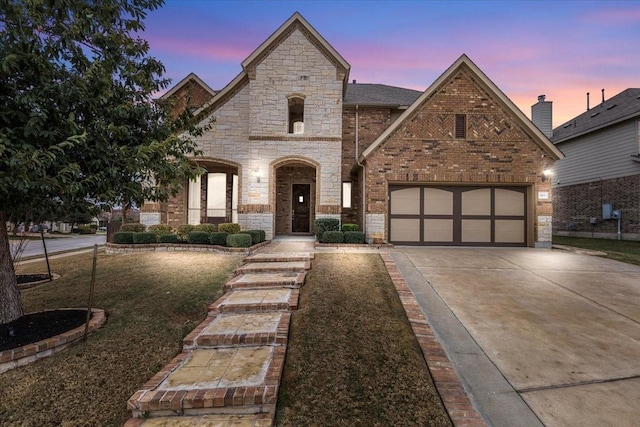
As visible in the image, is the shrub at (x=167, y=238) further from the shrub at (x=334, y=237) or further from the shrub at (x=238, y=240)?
the shrub at (x=334, y=237)

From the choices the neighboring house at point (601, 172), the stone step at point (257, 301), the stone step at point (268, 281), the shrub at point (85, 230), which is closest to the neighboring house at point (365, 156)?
the stone step at point (268, 281)

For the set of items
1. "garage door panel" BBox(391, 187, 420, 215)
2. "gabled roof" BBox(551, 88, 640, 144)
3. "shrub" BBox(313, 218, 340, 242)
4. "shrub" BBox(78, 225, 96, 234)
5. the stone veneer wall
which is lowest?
"shrub" BBox(78, 225, 96, 234)

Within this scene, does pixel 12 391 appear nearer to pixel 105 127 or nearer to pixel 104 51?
pixel 105 127

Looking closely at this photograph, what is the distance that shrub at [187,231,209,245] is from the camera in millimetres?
9578

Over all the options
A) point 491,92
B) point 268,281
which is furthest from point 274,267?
point 491,92

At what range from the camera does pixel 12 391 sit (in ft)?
8.93

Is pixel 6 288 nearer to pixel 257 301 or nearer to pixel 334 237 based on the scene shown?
pixel 257 301

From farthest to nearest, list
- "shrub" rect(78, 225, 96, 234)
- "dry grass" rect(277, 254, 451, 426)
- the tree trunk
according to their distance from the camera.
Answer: "shrub" rect(78, 225, 96, 234), the tree trunk, "dry grass" rect(277, 254, 451, 426)

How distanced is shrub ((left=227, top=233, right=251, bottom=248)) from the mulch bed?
4619 mm

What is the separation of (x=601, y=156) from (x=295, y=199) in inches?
692

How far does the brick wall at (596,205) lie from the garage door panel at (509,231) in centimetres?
858

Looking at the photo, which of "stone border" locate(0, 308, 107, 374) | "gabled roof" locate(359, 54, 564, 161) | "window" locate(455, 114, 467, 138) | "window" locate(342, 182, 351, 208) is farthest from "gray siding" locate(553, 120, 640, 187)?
"stone border" locate(0, 308, 107, 374)

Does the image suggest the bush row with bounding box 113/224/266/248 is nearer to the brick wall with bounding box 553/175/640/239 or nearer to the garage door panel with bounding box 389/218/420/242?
the garage door panel with bounding box 389/218/420/242

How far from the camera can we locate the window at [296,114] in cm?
1236
